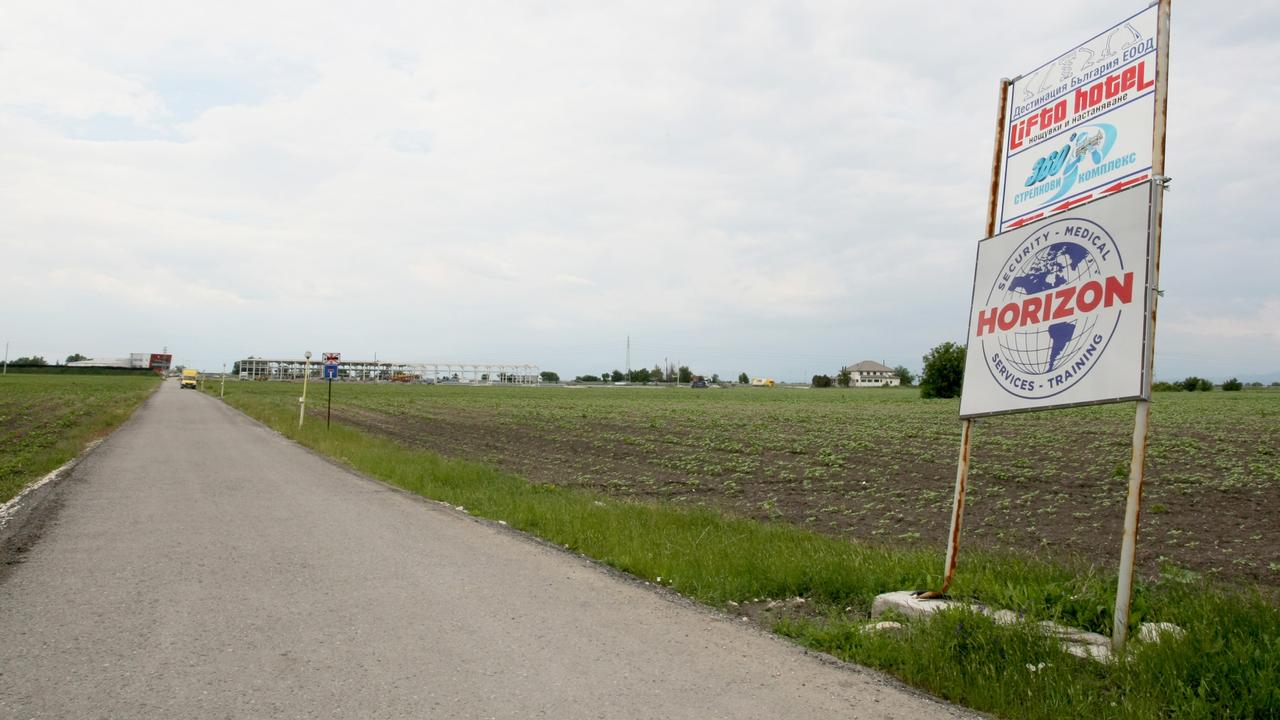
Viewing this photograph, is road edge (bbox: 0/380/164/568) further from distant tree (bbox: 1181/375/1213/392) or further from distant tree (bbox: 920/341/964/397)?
distant tree (bbox: 1181/375/1213/392)

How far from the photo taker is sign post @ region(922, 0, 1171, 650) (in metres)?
5.02

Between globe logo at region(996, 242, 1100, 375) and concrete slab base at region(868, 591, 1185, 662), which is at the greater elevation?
globe logo at region(996, 242, 1100, 375)

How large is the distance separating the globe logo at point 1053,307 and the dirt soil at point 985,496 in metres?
3.23

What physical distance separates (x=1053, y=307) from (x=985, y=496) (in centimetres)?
906

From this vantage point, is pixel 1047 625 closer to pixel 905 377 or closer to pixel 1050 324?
pixel 1050 324

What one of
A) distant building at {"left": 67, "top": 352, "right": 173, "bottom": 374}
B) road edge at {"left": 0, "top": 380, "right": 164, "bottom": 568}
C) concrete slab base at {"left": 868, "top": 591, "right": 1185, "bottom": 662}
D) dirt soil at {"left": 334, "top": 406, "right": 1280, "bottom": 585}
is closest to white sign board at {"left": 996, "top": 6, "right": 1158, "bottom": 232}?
concrete slab base at {"left": 868, "top": 591, "right": 1185, "bottom": 662}

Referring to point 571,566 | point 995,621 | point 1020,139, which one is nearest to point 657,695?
point 995,621

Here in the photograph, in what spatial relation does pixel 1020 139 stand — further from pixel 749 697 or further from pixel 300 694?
pixel 300 694

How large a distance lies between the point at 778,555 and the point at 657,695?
12.3 ft

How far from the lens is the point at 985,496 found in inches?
542

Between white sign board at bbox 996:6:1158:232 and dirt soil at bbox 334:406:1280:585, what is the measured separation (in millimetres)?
3999

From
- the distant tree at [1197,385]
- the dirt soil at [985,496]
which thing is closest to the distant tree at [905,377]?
the distant tree at [1197,385]

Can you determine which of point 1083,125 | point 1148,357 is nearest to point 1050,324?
point 1148,357

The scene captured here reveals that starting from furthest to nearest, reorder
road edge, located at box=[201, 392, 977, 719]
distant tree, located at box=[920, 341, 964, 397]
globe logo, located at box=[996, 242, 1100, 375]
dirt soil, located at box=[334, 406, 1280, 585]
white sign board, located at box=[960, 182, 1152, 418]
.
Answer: distant tree, located at box=[920, 341, 964, 397]
dirt soil, located at box=[334, 406, 1280, 585]
globe logo, located at box=[996, 242, 1100, 375]
white sign board, located at box=[960, 182, 1152, 418]
road edge, located at box=[201, 392, 977, 719]
